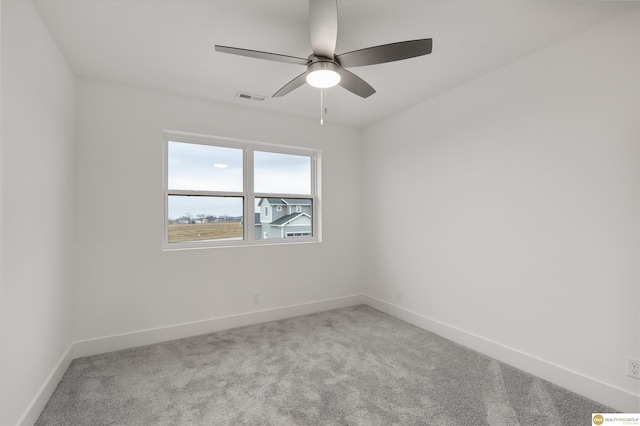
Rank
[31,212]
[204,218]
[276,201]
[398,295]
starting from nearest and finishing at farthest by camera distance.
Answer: [31,212], [204,218], [398,295], [276,201]

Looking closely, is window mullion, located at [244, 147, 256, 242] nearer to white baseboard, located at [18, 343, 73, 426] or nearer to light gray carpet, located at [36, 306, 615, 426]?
light gray carpet, located at [36, 306, 615, 426]

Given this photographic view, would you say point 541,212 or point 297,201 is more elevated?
point 297,201

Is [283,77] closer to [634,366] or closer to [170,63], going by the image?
[170,63]

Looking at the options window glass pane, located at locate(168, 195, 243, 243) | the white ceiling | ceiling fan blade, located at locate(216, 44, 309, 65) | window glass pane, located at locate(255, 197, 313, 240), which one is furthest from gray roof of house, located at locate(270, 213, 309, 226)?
ceiling fan blade, located at locate(216, 44, 309, 65)

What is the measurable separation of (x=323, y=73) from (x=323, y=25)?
1.03 ft

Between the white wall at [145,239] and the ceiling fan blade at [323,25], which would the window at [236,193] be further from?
the ceiling fan blade at [323,25]

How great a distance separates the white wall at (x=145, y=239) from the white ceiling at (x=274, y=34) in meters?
0.34

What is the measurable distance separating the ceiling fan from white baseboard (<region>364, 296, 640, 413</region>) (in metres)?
2.49

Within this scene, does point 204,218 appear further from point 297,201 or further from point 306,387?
point 306,387

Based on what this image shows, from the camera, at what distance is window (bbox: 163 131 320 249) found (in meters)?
3.26

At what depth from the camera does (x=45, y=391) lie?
2010 millimetres

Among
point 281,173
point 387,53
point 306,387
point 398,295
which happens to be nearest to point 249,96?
point 281,173

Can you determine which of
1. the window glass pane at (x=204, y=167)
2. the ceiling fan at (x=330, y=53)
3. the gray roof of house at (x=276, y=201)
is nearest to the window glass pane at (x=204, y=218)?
the window glass pane at (x=204, y=167)

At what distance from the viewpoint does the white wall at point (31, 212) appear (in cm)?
156
